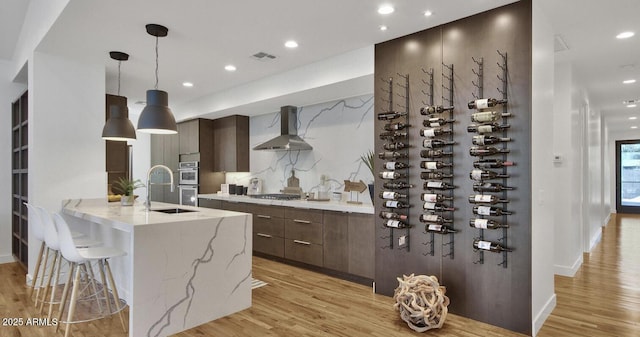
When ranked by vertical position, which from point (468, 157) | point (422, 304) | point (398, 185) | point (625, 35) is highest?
point (625, 35)

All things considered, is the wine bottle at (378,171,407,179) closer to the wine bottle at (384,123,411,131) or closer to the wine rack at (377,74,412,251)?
the wine rack at (377,74,412,251)

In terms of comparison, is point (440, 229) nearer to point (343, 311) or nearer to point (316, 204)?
point (343, 311)

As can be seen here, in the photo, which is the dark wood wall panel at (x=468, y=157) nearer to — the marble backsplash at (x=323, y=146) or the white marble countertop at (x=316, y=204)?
the white marble countertop at (x=316, y=204)

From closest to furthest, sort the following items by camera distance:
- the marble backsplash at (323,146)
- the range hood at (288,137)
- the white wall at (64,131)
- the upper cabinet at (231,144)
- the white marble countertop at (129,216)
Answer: the white marble countertop at (129,216) → the white wall at (64,131) → the marble backsplash at (323,146) → the range hood at (288,137) → the upper cabinet at (231,144)

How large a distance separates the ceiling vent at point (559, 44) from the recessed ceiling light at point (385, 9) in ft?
5.53

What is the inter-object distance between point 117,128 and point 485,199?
→ 3386 mm

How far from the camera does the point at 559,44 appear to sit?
3.56 meters

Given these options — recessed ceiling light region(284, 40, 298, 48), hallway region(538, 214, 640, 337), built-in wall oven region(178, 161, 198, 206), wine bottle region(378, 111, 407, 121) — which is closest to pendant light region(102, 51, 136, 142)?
recessed ceiling light region(284, 40, 298, 48)

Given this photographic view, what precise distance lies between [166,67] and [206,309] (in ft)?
9.59

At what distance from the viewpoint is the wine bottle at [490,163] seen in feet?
8.87

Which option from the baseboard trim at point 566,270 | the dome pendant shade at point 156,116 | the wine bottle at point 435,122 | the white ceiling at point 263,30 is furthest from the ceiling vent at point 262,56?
the baseboard trim at point 566,270

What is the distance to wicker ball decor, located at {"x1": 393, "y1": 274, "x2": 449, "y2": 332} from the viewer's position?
272 cm

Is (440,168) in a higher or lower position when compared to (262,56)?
lower

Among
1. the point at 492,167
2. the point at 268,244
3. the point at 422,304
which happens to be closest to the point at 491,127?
the point at 492,167
